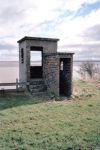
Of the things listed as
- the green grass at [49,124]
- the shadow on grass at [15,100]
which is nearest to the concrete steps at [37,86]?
the shadow on grass at [15,100]

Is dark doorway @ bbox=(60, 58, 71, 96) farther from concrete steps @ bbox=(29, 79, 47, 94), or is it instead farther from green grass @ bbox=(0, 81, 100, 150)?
green grass @ bbox=(0, 81, 100, 150)

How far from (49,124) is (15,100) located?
4.28m

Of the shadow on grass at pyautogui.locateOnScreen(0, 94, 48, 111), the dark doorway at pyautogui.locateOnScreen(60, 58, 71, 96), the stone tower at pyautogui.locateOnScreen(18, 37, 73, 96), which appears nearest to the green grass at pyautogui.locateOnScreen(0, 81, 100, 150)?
the shadow on grass at pyautogui.locateOnScreen(0, 94, 48, 111)

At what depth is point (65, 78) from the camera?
15.1m

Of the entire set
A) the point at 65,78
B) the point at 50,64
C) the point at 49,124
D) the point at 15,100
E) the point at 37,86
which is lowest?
the point at 49,124

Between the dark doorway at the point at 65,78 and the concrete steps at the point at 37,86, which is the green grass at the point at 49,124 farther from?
the dark doorway at the point at 65,78

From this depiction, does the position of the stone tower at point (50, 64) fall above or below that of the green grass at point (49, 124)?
above

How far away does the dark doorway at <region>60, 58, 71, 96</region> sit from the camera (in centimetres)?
1462

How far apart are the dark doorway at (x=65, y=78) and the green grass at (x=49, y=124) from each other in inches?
52.0

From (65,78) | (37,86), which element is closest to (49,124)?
(37,86)

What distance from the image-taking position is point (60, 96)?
47.0ft

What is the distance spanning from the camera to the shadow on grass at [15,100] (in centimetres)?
1163

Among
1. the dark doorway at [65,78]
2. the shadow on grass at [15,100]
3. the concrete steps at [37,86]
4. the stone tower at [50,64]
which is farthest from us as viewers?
the dark doorway at [65,78]

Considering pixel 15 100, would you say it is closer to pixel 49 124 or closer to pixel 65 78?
pixel 65 78
